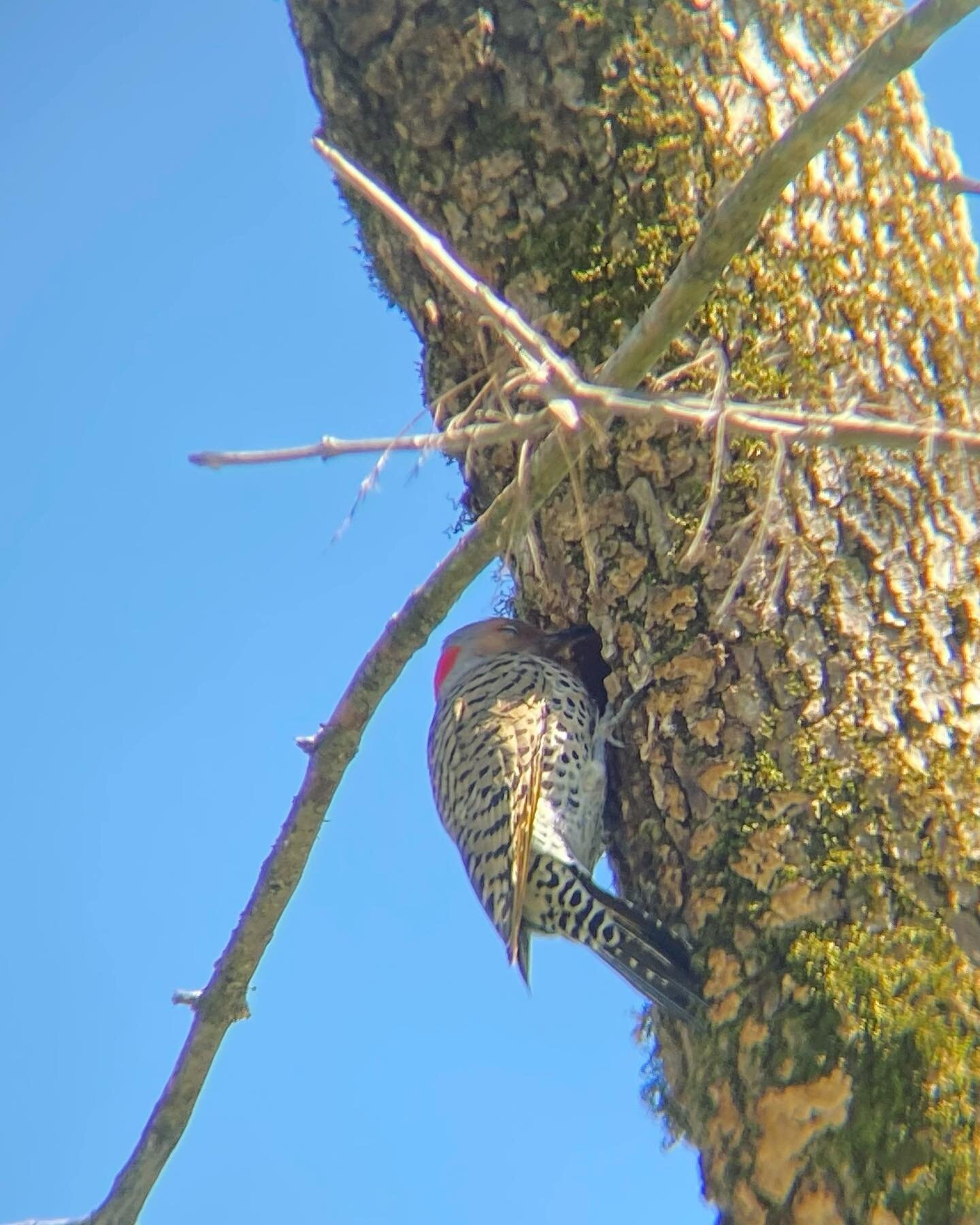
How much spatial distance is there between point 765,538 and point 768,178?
2.34ft

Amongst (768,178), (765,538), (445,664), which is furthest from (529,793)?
(768,178)

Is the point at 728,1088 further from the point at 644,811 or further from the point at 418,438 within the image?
the point at 418,438

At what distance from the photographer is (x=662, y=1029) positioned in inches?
142

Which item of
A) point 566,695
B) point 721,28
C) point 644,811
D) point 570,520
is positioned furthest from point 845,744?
point 721,28

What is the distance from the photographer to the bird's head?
4.85 m

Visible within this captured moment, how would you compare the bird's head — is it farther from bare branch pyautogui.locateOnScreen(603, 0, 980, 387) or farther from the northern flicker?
bare branch pyautogui.locateOnScreen(603, 0, 980, 387)

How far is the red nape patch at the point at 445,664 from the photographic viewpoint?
5.68 m

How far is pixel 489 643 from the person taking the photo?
5348 mm

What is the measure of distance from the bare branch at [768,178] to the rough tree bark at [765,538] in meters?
0.59

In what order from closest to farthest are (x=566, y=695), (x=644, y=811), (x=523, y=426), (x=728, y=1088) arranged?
(x=523, y=426), (x=728, y=1088), (x=644, y=811), (x=566, y=695)

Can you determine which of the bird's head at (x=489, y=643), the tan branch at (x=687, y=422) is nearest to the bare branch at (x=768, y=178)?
the tan branch at (x=687, y=422)

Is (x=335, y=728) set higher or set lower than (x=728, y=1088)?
higher

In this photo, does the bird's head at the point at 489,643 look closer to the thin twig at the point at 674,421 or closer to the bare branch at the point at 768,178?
the bare branch at the point at 768,178

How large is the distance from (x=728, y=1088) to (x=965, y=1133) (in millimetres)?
→ 561
